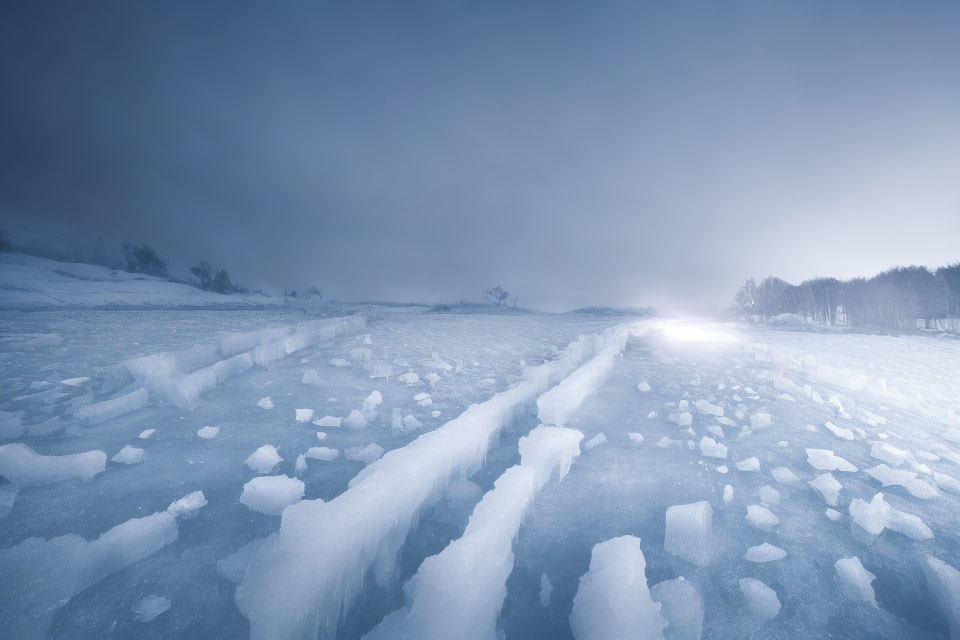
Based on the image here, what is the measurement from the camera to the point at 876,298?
1196 inches

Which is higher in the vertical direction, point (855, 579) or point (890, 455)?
point (890, 455)

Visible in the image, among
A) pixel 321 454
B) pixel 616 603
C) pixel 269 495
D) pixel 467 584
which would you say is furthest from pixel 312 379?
pixel 616 603

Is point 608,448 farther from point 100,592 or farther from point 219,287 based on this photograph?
point 219,287

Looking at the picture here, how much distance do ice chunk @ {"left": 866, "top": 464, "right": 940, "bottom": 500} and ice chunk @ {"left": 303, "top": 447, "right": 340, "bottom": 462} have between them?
451 cm

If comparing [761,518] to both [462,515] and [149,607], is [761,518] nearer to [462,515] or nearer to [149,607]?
[462,515]

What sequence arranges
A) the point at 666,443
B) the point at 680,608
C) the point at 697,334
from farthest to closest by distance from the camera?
the point at 697,334 → the point at 666,443 → the point at 680,608

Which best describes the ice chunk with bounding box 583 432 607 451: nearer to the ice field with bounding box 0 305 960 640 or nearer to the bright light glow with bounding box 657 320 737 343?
the ice field with bounding box 0 305 960 640

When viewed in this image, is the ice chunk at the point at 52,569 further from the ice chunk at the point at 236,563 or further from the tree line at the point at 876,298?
the tree line at the point at 876,298

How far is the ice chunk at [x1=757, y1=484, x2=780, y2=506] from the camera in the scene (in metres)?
2.42

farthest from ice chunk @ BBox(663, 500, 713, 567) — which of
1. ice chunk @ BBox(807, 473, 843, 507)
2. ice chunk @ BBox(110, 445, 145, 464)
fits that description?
ice chunk @ BBox(110, 445, 145, 464)

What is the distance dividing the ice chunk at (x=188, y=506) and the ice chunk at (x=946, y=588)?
4.04 metres

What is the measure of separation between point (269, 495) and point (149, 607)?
70 centimetres

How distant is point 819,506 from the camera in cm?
240

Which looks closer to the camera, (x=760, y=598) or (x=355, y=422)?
(x=760, y=598)
